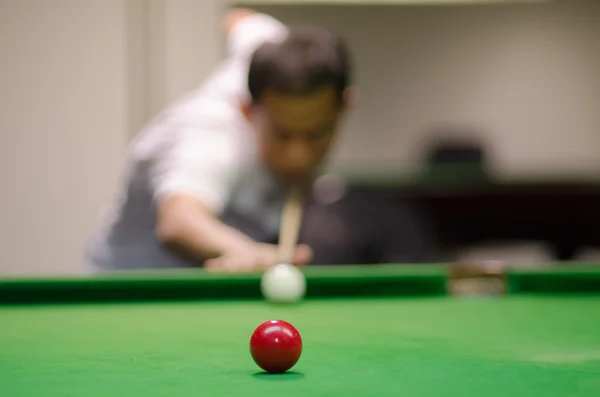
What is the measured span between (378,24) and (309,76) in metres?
1.64

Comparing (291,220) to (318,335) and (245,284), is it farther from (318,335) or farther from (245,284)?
(318,335)

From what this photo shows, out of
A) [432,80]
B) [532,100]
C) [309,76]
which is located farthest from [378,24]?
[309,76]

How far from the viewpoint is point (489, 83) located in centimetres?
590

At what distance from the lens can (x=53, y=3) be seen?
14.7 feet

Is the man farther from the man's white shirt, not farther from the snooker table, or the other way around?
the snooker table

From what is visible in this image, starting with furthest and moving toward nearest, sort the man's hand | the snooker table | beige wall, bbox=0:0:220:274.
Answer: beige wall, bbox=0:0:220:274 < the man's hand < the snooker table

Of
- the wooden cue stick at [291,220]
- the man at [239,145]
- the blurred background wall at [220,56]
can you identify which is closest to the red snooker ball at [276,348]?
the man at [239,145]

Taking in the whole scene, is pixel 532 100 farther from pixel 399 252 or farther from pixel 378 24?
pixel 399 252

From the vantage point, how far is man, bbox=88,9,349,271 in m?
4.07

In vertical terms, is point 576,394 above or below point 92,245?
below

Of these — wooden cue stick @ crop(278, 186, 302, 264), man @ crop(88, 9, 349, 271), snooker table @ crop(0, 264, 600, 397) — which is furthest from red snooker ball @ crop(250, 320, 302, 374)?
wooden cue stick @ crop(278, 186, 302, 264)

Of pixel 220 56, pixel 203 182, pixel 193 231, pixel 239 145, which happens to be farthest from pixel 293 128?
pixel 193 231

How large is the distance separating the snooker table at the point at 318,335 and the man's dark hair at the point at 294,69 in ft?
5.92

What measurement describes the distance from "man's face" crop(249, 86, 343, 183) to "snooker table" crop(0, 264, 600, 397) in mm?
1802
